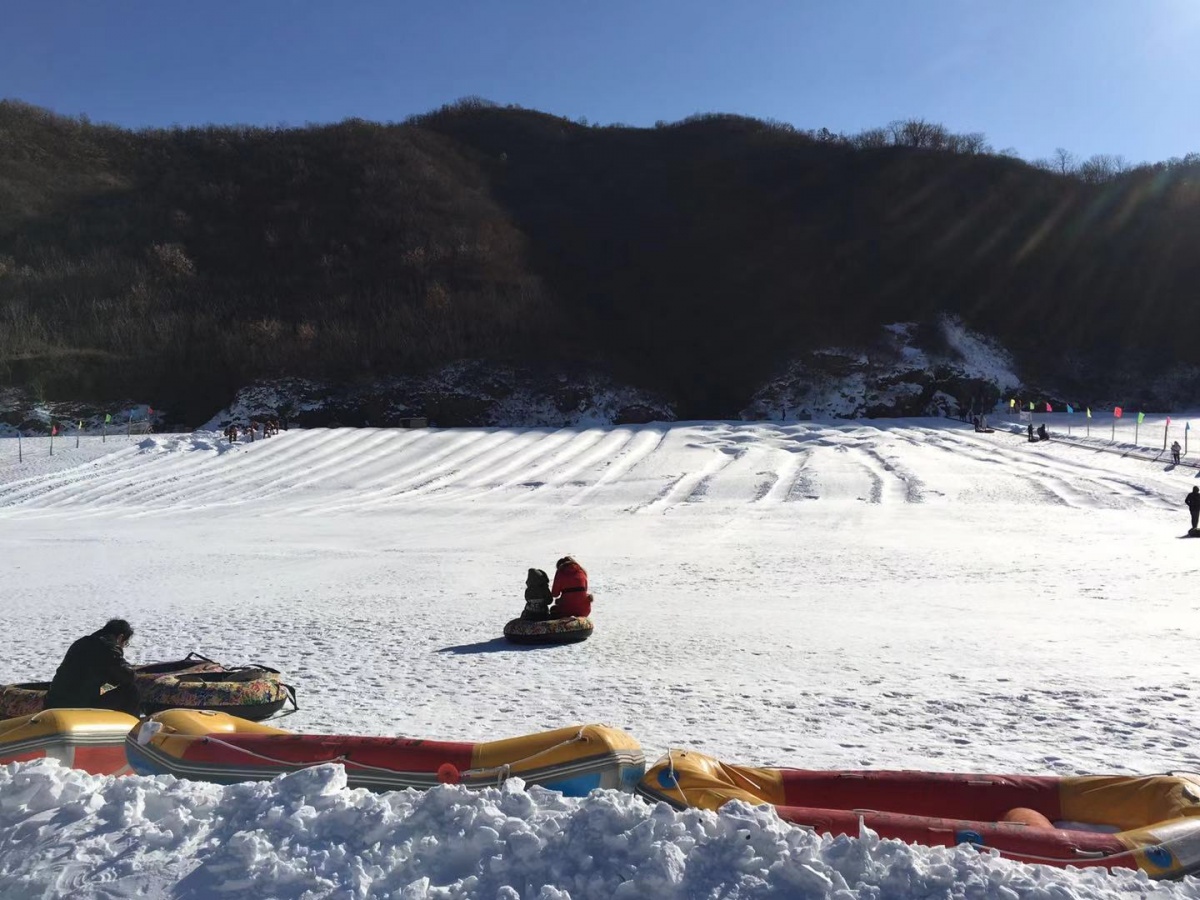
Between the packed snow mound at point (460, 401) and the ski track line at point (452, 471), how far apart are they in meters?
6.89

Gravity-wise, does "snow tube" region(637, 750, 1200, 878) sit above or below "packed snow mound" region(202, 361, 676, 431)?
below

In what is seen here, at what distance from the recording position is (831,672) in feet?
24.6

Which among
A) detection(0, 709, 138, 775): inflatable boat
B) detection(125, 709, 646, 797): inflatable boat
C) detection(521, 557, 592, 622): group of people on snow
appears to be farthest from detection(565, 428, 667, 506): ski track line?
detection(125, 709, 646, 797): inflatable boat

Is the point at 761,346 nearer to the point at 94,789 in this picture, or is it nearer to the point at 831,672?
the point at 831,672

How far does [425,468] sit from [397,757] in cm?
2588

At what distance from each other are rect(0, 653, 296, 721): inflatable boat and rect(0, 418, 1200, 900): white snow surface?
0.27 meters

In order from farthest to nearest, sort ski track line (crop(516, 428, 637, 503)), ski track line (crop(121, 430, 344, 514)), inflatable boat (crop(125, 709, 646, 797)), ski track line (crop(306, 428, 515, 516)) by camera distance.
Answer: ski track line (crop(516, 428, 637, 503)) → ski track line (crop(121, 430, 344, 514)) → ski track line (crop(306, 428, 515, 516)) → inflatable boat (crop(125, 709, 646, 797))

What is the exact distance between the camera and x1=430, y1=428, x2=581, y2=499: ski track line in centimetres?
2628

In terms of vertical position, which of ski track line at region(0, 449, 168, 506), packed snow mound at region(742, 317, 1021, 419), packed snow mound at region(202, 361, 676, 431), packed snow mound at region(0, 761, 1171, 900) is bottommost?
ski track line at region(0, 449, 168, 506)

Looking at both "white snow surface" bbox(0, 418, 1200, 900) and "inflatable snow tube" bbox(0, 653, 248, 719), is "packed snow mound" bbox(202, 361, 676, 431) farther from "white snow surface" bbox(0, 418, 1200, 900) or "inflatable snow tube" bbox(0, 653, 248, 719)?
"inflatable snow tube" bbox(0, 653, 248, 719)

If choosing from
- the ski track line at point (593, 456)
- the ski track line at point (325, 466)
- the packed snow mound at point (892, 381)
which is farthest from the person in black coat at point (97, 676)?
the packed snow mound at point (892, 381)

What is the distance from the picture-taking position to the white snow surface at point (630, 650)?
11.6ft

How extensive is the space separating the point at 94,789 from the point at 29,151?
76.7 meters

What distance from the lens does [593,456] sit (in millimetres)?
31172
